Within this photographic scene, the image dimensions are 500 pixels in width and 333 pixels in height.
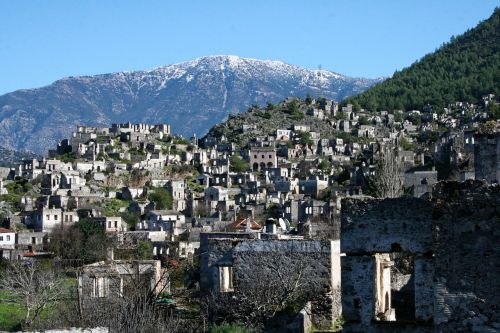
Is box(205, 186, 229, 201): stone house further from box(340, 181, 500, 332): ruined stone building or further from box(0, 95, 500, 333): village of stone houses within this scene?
box(340, 181, 500, 332): ruined stone building

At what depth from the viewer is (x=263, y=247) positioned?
65.7 feet

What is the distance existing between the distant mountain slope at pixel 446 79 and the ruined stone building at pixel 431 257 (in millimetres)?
140986

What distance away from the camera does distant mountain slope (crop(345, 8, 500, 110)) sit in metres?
158

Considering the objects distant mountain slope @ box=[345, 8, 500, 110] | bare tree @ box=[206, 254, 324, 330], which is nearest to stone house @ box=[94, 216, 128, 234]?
bare tree @ box=[206, 254, 324, 330]

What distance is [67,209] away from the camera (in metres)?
94.2

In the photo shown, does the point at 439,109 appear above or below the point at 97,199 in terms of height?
above

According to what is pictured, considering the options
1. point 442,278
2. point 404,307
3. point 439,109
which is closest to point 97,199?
point 439,109

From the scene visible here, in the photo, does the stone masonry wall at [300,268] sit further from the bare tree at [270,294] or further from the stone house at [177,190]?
the stone house at [177,190]

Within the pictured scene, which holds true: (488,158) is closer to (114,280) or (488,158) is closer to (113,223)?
(114,280)

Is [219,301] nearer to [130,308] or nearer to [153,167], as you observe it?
[130,308]

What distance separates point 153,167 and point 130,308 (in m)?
96.3

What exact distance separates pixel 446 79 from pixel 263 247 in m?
154

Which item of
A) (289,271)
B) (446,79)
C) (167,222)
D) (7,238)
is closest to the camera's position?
(289,271)

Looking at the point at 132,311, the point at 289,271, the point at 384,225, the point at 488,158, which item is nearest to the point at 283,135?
the point at 132,311
